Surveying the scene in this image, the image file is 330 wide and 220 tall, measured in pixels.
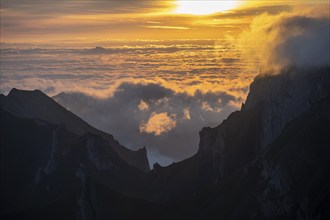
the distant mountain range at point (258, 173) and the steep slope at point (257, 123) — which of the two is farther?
the steep slope at point (257, 123)

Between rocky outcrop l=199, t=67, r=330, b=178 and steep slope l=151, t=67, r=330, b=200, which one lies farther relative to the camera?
steep slope l=151, t=67, r=330, b=200

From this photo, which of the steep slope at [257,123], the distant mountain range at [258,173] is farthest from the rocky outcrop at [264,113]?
the distant mountain range at [258,173]

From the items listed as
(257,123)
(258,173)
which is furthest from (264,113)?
(258,173)

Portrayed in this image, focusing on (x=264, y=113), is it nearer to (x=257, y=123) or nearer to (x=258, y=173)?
(x=257, y=123)

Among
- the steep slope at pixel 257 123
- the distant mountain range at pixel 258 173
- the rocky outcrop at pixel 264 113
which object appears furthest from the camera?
the steep slope at pixel 257 123

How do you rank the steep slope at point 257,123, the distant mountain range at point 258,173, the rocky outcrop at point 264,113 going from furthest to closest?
the steep slope at point 257,123 < the rocky outcrop at point 264,113 < the distant mountain range at point 258,173

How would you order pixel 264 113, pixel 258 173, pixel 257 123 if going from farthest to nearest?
pixel 257 123, pixel 264 113, pixel 258 173

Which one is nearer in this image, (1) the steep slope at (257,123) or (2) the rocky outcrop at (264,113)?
(2) the rocky outcrop at (264,113)

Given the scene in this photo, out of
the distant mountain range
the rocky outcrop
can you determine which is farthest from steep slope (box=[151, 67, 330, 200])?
the distant mountain range

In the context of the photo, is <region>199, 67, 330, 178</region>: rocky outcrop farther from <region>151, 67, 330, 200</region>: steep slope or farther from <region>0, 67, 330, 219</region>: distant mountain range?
<region>0, 67, 330, 219</region>: distant mountain range

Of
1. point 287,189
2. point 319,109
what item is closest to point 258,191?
point 287,189

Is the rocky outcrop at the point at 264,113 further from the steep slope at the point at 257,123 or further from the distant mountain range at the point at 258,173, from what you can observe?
the distant mountain range at the point at 258,173

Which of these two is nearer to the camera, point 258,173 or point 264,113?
point 258,173

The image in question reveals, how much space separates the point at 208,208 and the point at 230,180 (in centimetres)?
1064
